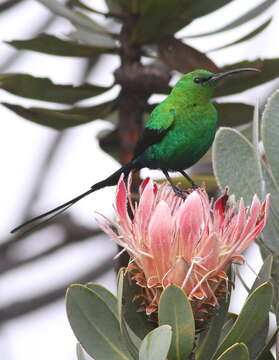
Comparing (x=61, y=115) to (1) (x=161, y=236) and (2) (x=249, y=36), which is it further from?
(1) (x=161, y=236)

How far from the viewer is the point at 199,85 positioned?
174 cm

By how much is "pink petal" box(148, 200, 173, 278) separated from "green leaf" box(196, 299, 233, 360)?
97 millimetres

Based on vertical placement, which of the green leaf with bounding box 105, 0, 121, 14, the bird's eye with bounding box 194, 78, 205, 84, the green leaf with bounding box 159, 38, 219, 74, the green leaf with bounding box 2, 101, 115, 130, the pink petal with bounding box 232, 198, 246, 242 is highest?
the green leaf with bounding box 105, 0, 121, 14

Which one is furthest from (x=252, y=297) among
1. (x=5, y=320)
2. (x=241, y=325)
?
(x=5, y=320)

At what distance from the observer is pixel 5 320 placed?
7.82 ft

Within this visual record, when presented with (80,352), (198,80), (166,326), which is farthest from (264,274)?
(198,80)

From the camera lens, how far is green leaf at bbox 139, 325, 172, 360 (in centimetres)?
96

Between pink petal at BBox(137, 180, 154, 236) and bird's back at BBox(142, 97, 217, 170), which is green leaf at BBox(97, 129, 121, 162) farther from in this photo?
pink petal at BBox(137, 180, 154, 236)

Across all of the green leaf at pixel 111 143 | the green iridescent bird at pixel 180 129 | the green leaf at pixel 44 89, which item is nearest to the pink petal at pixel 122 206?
the green iridescent bird at pixel 180 129

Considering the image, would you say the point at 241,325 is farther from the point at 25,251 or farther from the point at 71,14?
the point at 25,251

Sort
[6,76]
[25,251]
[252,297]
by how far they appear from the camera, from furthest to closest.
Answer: [25,251] < [6,76] < [252,297]

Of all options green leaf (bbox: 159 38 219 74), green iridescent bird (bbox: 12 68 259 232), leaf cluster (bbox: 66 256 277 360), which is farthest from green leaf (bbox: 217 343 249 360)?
green leaf (bbox: 159 38 219 74)

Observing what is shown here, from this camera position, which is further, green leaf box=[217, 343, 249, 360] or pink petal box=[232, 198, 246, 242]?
pink petal box=[232, 198, 246, 242]

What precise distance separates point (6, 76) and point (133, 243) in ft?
2.04
